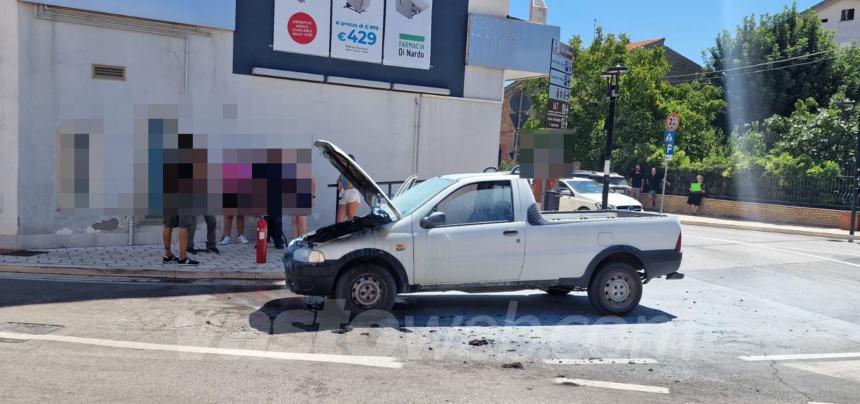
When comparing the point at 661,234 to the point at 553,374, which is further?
the point at 661,234

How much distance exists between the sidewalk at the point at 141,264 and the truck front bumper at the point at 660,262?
199 inches

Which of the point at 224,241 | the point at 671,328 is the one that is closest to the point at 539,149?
the point at 671,328

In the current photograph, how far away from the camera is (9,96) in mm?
10320

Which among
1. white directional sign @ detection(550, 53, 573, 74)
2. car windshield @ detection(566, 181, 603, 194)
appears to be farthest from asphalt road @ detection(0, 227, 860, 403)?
car windshield @ detection(566, 181, 603, 194)

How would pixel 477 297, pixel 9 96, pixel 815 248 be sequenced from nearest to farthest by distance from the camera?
pixel 477 297
pixel 9 96
pixel 815 248

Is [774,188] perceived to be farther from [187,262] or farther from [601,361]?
[187,262]

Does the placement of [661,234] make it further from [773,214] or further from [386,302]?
[773,214]

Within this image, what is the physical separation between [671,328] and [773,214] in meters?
19.5

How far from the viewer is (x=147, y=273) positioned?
369 inches

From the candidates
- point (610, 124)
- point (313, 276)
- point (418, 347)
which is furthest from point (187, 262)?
point (610, 124)

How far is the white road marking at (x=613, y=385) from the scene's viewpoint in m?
5.20

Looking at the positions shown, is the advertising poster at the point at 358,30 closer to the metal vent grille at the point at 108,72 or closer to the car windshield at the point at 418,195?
the metal vent grille at the point at 108,72

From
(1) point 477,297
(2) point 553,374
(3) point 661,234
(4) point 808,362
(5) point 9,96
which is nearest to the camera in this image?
(2) point 553,374

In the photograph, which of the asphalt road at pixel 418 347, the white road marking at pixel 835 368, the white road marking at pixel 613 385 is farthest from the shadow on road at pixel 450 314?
the white road marking at pixel 613 385
